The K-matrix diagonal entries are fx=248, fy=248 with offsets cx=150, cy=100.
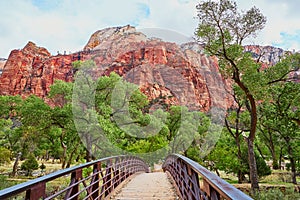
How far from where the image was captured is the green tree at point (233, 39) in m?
10.8

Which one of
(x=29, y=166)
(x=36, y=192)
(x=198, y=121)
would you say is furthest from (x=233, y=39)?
(x=29, y=166)

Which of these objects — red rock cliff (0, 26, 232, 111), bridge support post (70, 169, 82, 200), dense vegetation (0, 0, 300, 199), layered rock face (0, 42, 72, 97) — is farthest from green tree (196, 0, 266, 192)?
layered rock face (0, 42, 72, 97)

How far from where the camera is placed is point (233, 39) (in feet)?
38.1

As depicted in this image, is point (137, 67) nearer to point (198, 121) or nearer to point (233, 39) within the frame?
point (198, 121)

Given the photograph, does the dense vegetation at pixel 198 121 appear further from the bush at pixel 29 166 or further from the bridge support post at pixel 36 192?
the bridge support post at pixel 36 192

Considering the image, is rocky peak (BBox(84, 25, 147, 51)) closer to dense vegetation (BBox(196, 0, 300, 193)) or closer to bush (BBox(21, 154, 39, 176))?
bush (BBox(21, 154, 39, 176))

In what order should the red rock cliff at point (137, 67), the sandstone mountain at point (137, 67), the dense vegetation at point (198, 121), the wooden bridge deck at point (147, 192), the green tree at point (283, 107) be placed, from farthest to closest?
1. the red rock cliff at point (137, 67)
2. the sandstone mountain at point (137, 67)
3. the green tree at point (283, 107)
4. the dense vegetation at point (198, 121)
5. the wooden bridge deck at point (147, 192)

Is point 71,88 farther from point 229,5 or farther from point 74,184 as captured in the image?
point 74,184

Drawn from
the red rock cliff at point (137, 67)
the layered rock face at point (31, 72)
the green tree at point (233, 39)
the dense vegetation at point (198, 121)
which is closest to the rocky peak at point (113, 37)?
the red rock cliff at point (137, 67)

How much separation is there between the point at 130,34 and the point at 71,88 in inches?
2975

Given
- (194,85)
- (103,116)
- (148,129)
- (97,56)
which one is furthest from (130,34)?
(103,116)

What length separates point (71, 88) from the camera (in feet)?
56.7

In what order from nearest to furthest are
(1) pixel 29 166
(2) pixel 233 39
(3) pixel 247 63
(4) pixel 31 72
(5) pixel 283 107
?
(3) pixel 247 63 < (2) pixel 233 39 < (5) pixel 283 107 < (1) pixel 29 166 < (4) pixel 31 72

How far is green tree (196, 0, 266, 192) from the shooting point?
35.6 ft
